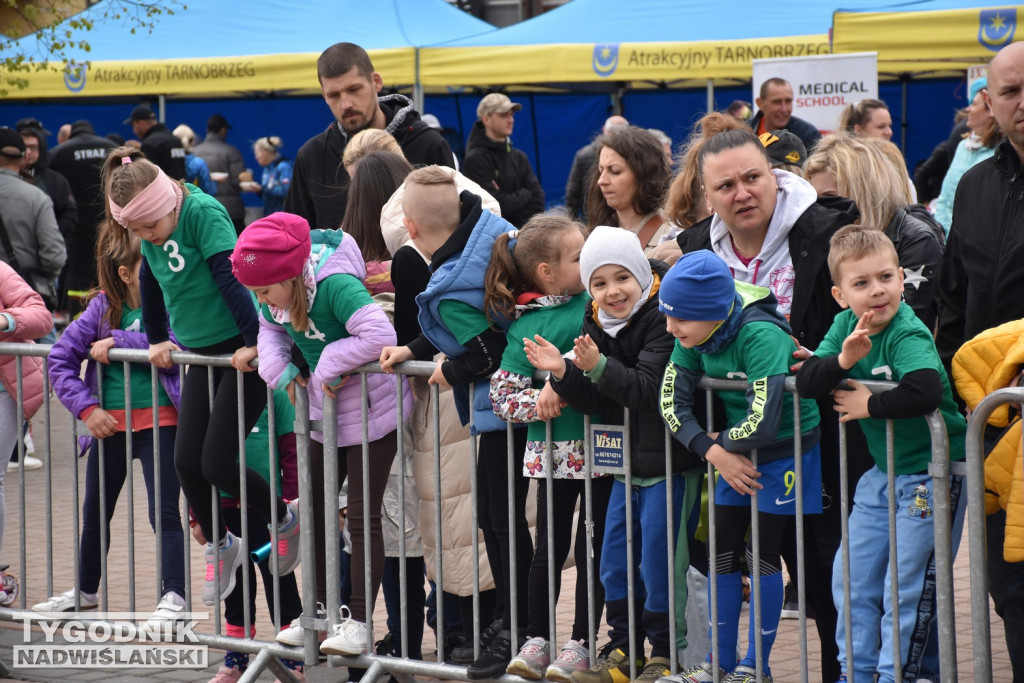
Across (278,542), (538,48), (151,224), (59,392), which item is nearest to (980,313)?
(278,542)

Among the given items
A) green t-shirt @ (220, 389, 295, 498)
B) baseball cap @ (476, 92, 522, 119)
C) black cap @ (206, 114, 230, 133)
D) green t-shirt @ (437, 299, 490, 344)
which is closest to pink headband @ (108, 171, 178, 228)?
green t-shirt @ (220, 389, 295, 498)

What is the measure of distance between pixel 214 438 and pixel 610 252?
5.96ft

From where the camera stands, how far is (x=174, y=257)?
485 centimetres

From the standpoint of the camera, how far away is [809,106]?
11.0 m

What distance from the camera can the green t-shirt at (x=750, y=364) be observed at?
144 inches

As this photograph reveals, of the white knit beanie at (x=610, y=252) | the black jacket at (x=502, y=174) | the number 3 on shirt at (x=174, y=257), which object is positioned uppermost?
the black jacket at (x=502, y=174)

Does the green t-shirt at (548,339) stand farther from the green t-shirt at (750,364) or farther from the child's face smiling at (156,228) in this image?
the child's face smiling at (156,228)

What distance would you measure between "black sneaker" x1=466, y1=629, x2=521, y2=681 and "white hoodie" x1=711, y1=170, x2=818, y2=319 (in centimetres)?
146

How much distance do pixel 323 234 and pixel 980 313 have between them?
231 centimetres

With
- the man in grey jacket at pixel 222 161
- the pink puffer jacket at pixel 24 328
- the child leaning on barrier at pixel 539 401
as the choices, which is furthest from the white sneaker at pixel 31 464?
the man in grey jacket at pixel 222 161

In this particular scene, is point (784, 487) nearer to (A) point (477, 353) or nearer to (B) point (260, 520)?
(A) point (477, 353)

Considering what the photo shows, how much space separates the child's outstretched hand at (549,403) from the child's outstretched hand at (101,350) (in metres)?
2.07

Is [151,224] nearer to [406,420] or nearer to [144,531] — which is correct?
[406,420]

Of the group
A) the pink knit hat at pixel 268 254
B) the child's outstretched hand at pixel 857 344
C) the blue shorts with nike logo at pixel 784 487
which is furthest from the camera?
the pink knit hat at pixel 268 254
